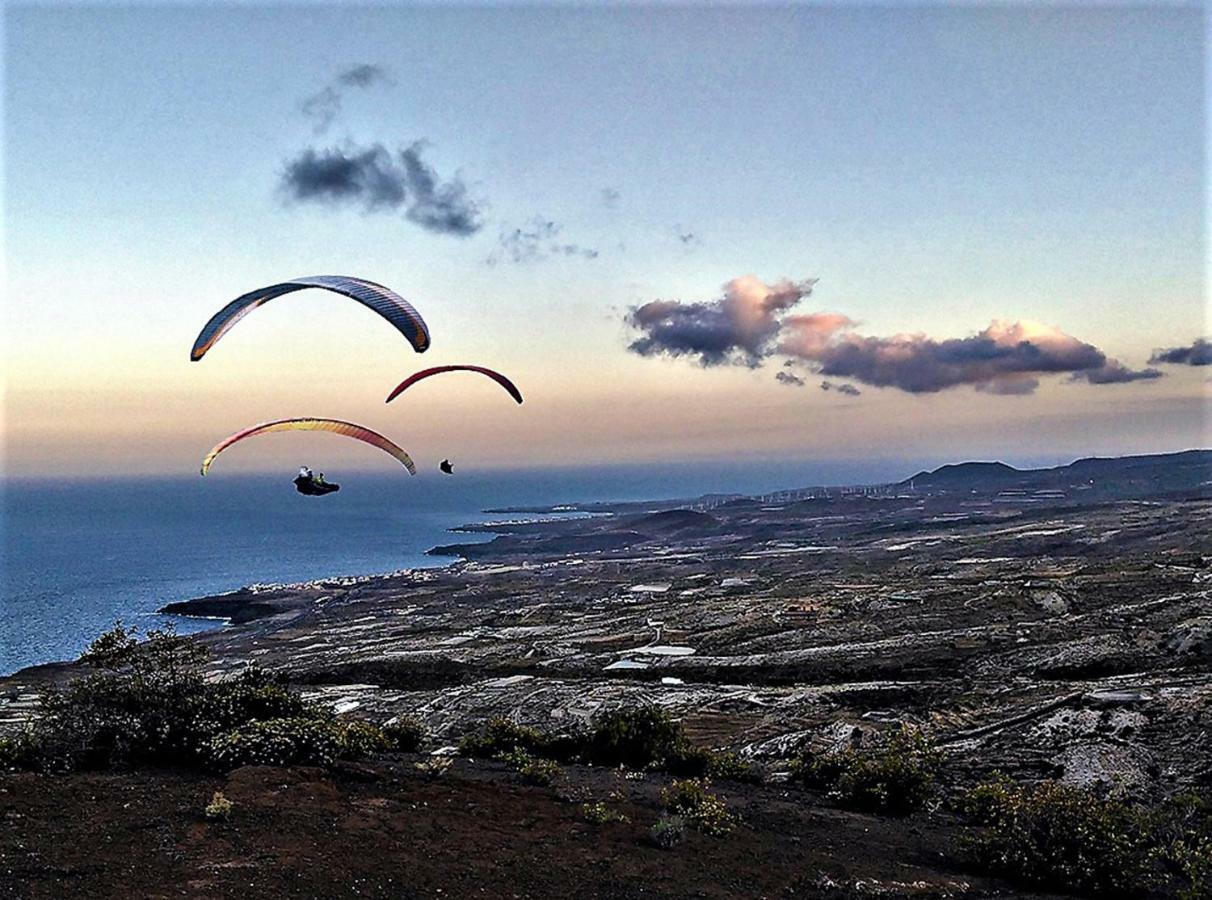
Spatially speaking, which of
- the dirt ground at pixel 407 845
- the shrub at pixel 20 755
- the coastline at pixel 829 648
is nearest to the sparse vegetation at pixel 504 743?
the dirt ground at pixel 407 845

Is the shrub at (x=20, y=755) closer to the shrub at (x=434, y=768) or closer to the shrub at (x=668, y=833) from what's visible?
the shrub at (x=434, y=768)

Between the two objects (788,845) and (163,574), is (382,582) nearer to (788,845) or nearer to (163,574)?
(163,574)

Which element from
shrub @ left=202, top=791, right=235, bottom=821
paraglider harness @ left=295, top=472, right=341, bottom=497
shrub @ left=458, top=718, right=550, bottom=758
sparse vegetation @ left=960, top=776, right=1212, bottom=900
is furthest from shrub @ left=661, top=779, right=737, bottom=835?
paraglider harness @ left=295, top=472, right=341, bottom=497

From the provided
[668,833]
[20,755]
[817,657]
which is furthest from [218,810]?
[817,657]

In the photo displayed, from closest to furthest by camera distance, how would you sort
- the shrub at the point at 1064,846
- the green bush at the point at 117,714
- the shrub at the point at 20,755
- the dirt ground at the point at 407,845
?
the dirt ground at the point at 407,845, the shrub at the point at 1064,846, the shrub at the point at 20,755, the green bush at the point at 117,714

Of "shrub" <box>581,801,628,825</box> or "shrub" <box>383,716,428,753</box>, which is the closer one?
"shrub" <box>581,801,628,825</box>

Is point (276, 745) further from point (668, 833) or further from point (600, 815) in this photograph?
point (668, 833)

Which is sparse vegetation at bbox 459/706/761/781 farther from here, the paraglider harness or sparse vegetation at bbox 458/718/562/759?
the paraglider harness
